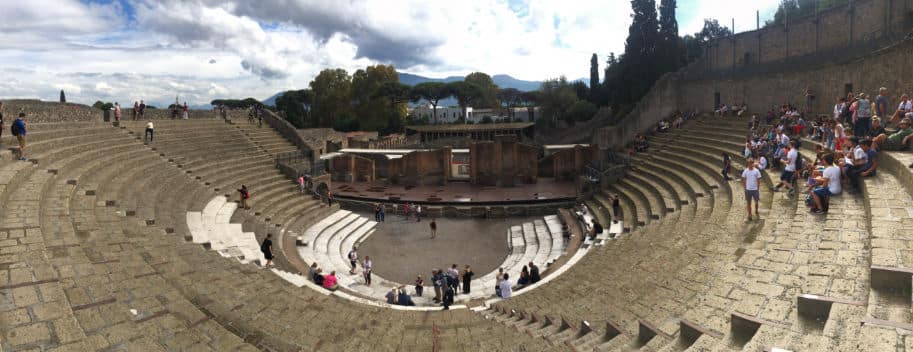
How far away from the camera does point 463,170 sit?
3100 cm

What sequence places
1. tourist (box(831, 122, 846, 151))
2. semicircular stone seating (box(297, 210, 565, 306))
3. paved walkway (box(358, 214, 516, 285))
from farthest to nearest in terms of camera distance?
paved walkway (box(358, 214, 516, 285)), semicircular stone seating (box(297, 210, 565, 306)), tourist (box(831, 122, 846, 151))

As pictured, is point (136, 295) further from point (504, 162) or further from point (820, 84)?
point (820, 84)

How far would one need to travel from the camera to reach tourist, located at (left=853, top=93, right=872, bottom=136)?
1048cm

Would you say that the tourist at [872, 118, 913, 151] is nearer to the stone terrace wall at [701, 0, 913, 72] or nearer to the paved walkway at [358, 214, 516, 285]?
the stone terrace wall at [701, 0, 913, 72]

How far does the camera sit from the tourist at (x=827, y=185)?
8328mm

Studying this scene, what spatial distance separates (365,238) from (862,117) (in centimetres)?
1554

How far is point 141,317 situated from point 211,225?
9.37 metres

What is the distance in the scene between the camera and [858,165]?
9031 mm

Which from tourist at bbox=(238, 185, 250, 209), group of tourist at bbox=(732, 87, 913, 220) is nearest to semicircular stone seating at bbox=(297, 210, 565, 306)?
tourist at bbox=(238, 185, 250, 209)

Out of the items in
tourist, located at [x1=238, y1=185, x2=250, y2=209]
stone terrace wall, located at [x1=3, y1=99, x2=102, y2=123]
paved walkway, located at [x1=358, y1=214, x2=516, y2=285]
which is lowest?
paved walkway, located at [x1=358, y1=214, x2=516, y2=285]

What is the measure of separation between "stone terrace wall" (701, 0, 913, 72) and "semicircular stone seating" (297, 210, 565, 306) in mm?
13085

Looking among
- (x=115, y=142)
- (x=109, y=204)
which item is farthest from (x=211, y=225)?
(x=115, y=142)

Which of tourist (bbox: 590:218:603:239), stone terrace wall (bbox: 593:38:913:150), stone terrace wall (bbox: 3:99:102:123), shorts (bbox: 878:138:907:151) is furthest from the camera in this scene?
stone terrace wall (bbox: 3:99:102:123)

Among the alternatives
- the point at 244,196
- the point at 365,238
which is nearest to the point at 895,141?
the point at 365,238
